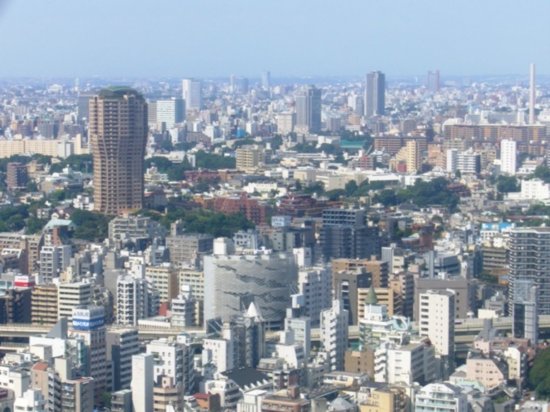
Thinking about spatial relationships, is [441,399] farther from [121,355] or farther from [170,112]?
[170,112]

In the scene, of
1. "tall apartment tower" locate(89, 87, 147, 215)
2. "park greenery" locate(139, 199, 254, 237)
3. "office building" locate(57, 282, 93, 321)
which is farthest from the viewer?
"tall apartment tower" locate(89, 87, 147, 215)

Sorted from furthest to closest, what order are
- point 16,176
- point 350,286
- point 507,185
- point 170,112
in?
1. point 170,112
2. point 16,176
3. point 507,185
4. point 350,286

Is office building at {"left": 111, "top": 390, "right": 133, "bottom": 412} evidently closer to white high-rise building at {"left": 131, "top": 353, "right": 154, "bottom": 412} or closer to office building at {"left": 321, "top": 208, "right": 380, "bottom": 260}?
white high-rise building at {"left": 131, "top": 353, "right": 154, "bottom": 412}

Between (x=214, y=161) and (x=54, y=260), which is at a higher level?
(x=54, y=260)

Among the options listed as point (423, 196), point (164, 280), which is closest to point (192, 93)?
Answer: point (423, 196)

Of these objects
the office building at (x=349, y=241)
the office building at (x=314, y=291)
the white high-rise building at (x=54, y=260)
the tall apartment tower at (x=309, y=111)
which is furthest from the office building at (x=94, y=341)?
the tall apartment tower at (x=309, y=111)

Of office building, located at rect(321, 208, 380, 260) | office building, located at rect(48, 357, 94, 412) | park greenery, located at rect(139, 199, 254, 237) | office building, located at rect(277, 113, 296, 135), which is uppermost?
office building, located at rect(48, 357, 94, 412)

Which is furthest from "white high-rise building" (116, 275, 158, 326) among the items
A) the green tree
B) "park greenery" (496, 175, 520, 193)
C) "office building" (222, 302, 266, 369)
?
the green tree
